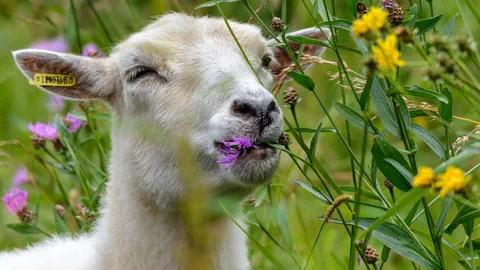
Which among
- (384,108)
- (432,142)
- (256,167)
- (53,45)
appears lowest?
(53,45)

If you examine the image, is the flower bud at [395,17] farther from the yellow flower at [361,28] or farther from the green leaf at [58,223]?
the green leaf at [58,223]

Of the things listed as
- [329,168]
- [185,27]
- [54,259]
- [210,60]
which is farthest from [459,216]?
[329,168]

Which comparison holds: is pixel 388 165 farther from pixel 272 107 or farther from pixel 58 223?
pixel 58 223

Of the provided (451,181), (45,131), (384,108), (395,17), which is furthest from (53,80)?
(451,181)

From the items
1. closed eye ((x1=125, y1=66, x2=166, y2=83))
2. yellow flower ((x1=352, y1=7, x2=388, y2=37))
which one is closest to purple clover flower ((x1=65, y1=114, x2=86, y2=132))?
closed eye ((x1=125, y1=66, x2=166, y2=83))

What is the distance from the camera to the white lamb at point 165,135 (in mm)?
3617

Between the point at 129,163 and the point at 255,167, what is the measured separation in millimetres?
831

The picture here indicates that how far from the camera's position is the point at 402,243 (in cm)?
272

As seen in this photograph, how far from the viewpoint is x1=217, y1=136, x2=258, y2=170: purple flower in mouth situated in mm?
3311

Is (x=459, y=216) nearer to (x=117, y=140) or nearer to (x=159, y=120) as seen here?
(x=159, y=120)

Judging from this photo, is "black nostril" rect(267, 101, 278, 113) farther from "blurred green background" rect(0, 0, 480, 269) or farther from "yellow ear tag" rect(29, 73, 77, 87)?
"yellow ear tag" rect(29, 73, 77, 87)

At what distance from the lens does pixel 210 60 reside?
389cm

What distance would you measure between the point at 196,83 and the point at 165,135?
295mm

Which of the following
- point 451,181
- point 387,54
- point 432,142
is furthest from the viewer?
point 432,142
